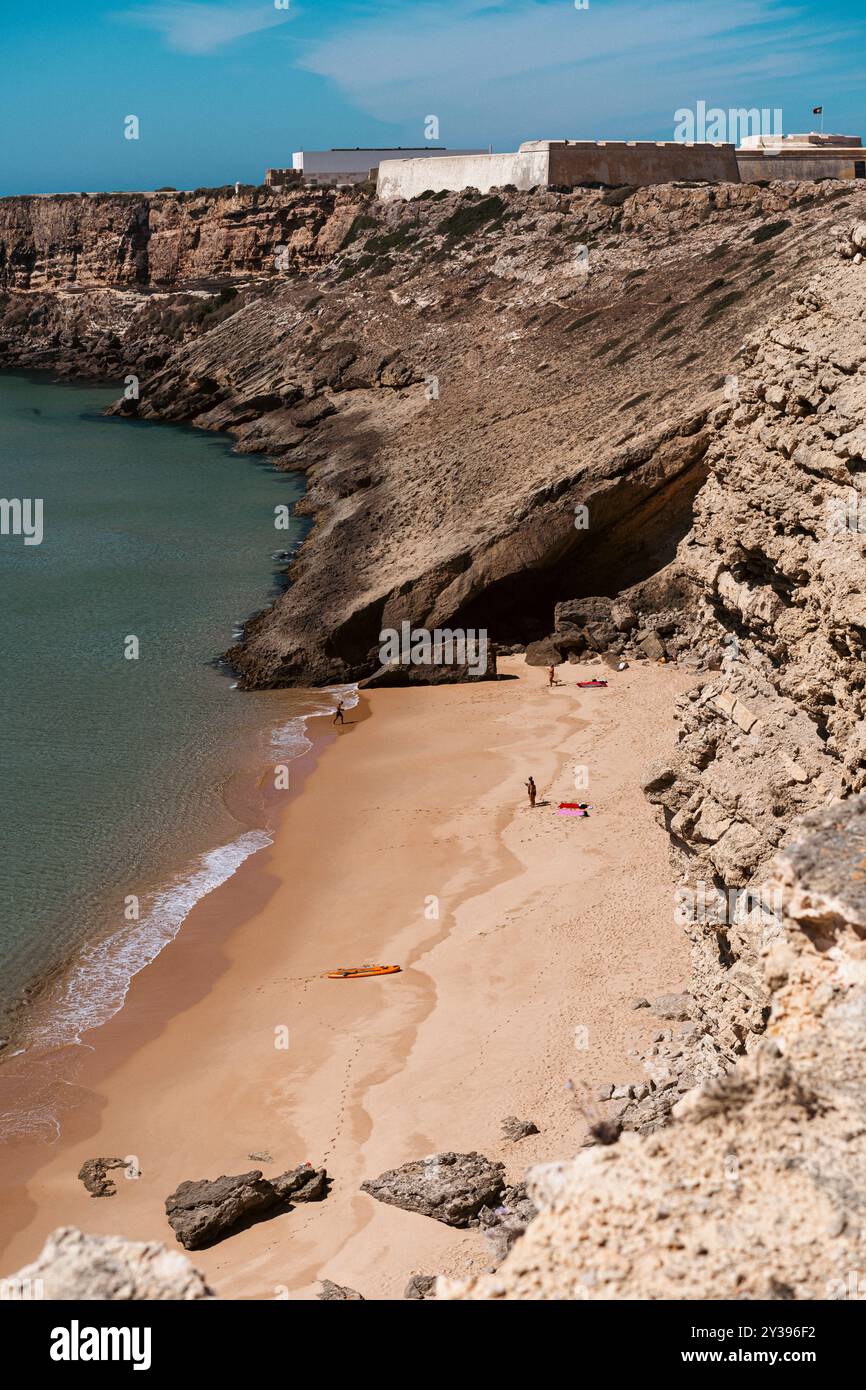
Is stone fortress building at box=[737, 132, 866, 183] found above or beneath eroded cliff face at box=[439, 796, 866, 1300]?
above

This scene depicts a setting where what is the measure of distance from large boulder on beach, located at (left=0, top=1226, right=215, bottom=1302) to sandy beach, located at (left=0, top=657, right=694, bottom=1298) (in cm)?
716

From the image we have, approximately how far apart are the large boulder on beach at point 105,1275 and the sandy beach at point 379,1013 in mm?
7164

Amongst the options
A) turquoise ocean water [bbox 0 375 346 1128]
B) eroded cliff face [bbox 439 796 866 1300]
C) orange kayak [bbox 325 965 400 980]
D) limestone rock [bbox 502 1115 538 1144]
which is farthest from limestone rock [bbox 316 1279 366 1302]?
turquoise ocean water [bbox 0 375 346 1128]

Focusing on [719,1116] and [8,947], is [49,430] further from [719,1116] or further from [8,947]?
[719,1116]

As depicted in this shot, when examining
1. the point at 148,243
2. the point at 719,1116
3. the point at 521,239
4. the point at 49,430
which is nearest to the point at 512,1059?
the point at 719,1116

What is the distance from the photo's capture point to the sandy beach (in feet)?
40.9

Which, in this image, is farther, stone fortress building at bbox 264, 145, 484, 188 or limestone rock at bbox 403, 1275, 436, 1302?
stone fortress building at bbox 264, 145, 484, 188

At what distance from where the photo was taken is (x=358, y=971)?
17.1 metres

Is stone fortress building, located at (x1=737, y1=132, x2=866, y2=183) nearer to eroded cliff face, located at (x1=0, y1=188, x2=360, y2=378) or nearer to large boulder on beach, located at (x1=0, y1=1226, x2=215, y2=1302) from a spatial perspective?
eroded cliff face, located at (x1=0, y1=188, x2=360, y2=378)

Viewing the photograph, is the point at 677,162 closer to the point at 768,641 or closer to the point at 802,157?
the point at 802,157

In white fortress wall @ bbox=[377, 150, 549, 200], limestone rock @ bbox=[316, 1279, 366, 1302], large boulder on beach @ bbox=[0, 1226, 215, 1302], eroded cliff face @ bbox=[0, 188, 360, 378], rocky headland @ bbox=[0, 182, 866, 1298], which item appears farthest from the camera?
eroded cliff face @ bbox=[0, 188, 360, 378]

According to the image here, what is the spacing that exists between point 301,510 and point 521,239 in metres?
22.5

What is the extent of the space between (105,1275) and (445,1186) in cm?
812
